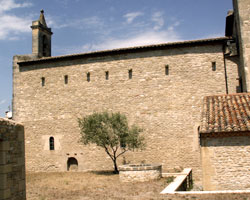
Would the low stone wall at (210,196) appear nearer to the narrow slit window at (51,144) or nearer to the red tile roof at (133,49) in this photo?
the red tile roof at (133,49)

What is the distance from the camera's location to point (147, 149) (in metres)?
16.1

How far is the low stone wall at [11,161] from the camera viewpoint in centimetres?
654

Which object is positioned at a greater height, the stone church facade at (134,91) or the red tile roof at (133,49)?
the red tile roof at (133,49)

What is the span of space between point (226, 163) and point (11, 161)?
684cm

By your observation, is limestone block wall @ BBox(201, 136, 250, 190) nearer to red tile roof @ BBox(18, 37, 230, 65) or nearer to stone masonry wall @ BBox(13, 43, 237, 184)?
stone masonry wall @ BBox(13, 43, 237, 184)

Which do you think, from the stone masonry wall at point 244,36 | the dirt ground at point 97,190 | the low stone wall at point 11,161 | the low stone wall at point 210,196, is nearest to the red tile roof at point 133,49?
the stone masonry wall at point 244,36

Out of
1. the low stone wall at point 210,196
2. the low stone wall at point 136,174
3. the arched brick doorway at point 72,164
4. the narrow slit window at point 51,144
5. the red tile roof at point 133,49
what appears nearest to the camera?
the low stone wall at point 210,196

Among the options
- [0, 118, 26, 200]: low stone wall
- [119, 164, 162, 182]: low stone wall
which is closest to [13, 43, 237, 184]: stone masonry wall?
[119, 164, 162, 182]: low stone wall

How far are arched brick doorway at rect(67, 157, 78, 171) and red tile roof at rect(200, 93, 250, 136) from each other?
9.00 meters

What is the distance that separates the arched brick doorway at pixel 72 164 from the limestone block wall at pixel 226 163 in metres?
9.61

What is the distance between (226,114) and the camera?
1093 cm

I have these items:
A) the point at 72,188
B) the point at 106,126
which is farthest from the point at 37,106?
the point at 72,188

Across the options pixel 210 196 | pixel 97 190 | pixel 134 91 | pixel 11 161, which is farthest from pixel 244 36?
pixel 11 161

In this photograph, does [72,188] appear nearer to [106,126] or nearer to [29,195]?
[29,195]
